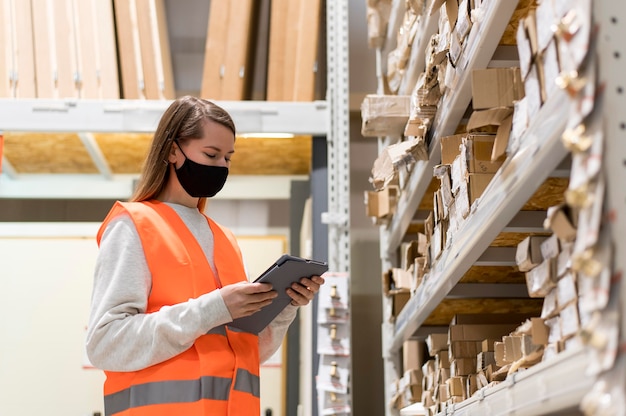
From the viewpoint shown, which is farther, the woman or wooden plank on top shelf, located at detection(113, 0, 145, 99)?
wooden plank on top shelf, located at detection(113, 0, 145, 99)

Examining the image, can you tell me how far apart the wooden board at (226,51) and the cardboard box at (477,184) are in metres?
1.62

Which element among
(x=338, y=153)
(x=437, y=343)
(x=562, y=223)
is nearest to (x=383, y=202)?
(x=338, y=153)

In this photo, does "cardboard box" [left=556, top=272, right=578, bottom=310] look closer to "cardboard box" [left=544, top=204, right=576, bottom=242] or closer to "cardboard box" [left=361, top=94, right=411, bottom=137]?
"cardboard box" [left=544, top=204, right=576, bottom=242]

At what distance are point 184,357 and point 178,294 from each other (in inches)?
5.2

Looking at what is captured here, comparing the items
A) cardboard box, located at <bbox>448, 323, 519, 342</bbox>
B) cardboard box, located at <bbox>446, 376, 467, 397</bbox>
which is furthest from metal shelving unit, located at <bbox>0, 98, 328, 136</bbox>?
cardboard box, located at <bbox>446, 376, 467, 397</bbox>

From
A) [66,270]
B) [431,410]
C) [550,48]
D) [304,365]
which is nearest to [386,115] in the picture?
[431,410]

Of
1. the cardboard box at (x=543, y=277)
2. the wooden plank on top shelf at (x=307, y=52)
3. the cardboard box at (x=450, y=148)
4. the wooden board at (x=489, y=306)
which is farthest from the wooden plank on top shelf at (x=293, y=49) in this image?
the cardboard box at (x=543, y=277)

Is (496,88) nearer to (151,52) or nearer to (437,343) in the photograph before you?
(437,343)

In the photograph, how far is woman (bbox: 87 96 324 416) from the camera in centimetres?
149

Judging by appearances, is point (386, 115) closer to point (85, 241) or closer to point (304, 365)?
point (304, 365)

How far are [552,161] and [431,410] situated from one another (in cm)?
118

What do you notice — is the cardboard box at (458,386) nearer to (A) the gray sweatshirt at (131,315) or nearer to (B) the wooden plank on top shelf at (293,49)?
(A) the gray sweatshirt at (131,315)

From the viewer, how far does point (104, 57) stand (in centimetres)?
292

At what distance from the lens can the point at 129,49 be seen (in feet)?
9.68
